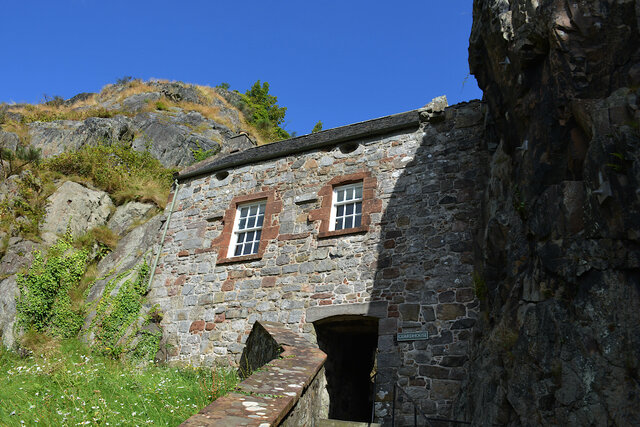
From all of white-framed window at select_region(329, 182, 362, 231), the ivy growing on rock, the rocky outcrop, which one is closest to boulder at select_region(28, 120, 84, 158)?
the rocky outcrop

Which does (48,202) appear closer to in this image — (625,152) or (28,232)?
(28,232)

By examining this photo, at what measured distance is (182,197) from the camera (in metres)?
13.7

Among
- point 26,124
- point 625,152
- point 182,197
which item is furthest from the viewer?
point 26,124

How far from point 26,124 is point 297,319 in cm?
1866

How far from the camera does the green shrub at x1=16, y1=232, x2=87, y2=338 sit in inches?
471

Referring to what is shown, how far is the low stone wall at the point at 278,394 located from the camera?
4820mm

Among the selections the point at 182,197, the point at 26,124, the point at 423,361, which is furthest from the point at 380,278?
the point at 26,124

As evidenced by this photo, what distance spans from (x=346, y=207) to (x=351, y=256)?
4.45 ft

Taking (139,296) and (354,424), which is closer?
(354,424)

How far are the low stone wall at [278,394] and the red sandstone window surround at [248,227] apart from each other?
3.34 metres

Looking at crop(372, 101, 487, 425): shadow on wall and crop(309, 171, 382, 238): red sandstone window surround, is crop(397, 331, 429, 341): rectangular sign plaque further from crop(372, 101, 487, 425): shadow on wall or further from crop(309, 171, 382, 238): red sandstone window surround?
crop(309, 171, 382, 238): red sandstone window surround

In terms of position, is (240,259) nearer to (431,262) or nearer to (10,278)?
(431,262)

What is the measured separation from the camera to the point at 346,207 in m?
11.0

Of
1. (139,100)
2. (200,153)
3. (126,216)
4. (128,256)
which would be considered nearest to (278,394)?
(128,256)
